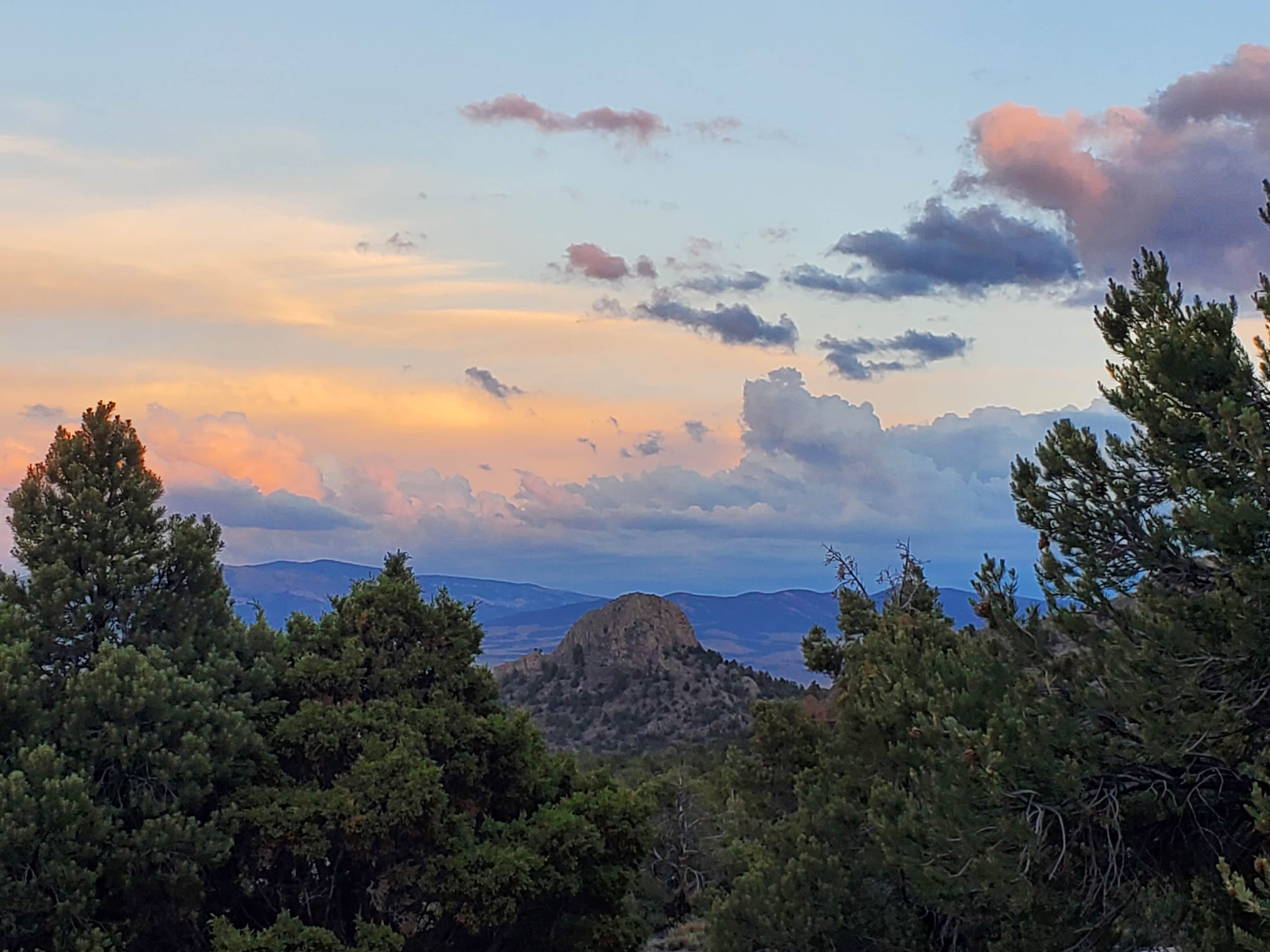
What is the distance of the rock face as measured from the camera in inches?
2830

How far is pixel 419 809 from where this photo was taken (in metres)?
15.8

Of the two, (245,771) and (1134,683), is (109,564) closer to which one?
(245,771)

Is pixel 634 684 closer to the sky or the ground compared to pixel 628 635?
closer to the ground

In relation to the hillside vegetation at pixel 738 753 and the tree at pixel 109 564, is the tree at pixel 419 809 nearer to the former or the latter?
the hillside vegetation at pixel 738 753

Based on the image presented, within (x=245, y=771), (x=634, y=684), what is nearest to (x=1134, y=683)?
(x=245, y=771)

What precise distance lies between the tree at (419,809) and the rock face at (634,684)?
46.7 meters

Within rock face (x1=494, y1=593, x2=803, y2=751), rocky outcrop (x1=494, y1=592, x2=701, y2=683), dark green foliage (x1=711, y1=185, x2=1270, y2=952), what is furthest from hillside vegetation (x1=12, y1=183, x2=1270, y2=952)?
rocky outcrop (x1=494, y1=592, x2=701, y2=683)

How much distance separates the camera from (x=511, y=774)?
61.0 ft

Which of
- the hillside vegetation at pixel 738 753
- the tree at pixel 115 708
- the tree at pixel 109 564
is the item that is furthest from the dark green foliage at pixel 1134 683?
the tree at pixel 109 564

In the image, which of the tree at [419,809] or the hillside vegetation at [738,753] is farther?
the tree at [419,809]

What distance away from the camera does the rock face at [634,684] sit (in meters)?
71.9

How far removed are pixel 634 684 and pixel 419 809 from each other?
65.5 meters

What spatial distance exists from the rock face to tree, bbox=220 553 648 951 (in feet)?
153

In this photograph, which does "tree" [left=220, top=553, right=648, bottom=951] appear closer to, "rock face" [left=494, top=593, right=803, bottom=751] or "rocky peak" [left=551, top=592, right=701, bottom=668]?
"rock face" [left=494, top=593, right=803, bottom=751]
